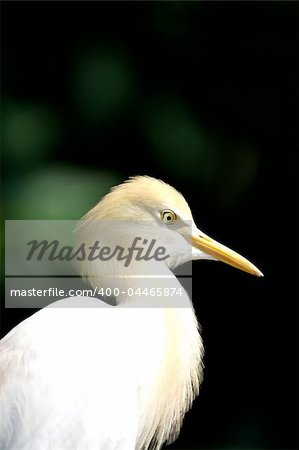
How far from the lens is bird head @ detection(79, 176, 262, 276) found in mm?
1535

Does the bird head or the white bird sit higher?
the bird head

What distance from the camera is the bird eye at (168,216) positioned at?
154 centimetres


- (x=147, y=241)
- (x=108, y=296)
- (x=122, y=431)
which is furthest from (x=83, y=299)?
(x=122, y=431)

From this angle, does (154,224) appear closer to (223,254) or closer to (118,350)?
(223,254)

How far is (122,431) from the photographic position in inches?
58.1

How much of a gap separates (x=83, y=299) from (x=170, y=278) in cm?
19

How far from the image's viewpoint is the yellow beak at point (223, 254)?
4.99 ft

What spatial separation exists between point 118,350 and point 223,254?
0.90ft

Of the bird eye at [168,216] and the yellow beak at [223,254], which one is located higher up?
the bird eye at [168,216]

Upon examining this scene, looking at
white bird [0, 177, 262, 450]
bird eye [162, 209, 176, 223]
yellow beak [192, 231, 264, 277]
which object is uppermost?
bird eye [162, 209, 176, 223]

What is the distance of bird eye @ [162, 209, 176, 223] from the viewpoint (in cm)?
154

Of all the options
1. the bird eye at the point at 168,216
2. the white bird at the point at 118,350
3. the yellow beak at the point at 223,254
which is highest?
the bird eye at the point at 168,216

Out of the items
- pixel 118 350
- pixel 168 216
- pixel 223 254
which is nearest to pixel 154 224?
pixel 168 216

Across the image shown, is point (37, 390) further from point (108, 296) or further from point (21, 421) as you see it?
point (108, 296)
